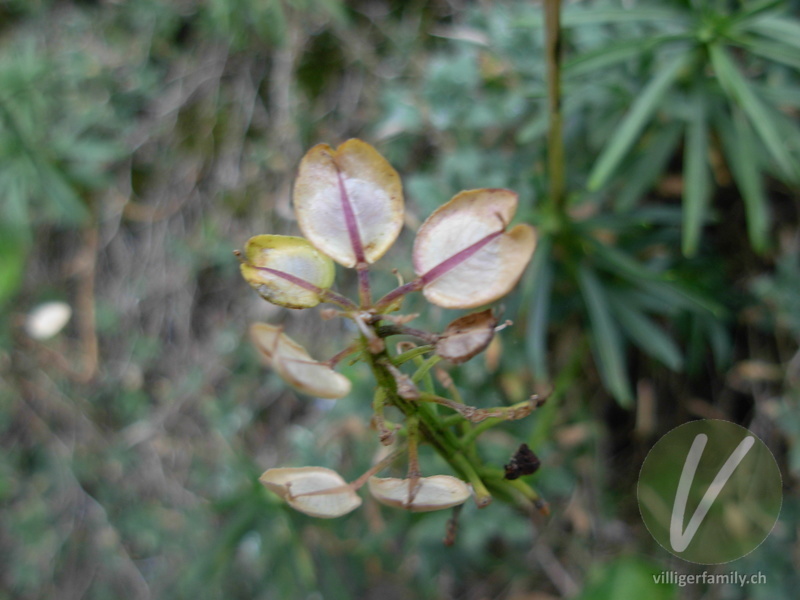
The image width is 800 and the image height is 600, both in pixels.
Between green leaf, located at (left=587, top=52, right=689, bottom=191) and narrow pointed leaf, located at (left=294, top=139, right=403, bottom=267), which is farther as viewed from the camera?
green leaf, located at (left=587, top=52, right=689, bottom=191)

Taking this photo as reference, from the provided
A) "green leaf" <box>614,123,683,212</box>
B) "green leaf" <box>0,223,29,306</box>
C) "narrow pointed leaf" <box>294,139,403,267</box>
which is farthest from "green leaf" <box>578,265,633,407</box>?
"green leaf" <box>0,223,29,306</box>

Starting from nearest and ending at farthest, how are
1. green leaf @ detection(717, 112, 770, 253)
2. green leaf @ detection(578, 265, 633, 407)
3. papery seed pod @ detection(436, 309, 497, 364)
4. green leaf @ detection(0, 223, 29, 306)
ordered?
papery seed pod @ detection(436, 309, 497, 364)
green leaf @ detection(717, 112, 770, 253)
green leaf @ detection(578, 265, 633, 407)
green leaf @ detection(0, 223, 29, 306)

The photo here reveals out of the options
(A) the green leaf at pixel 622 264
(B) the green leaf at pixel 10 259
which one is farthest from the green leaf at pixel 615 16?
(B) the green leaf at pixel 10 259

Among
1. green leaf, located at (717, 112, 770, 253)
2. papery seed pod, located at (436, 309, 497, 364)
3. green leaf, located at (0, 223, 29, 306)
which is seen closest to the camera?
papery seed pod, located at (436, 309, 497, 364)

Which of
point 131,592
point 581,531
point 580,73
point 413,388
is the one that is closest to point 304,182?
point 413,388

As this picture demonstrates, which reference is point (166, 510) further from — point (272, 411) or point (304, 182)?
point (304, 182)

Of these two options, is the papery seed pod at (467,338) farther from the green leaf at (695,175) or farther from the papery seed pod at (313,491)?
the green leaf at (695,175)

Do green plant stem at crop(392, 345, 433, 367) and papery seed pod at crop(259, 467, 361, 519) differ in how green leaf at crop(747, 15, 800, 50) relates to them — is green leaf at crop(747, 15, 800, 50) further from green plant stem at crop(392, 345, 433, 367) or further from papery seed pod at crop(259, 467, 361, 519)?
papery seed pod at crop(259, 467, 361, 519)
